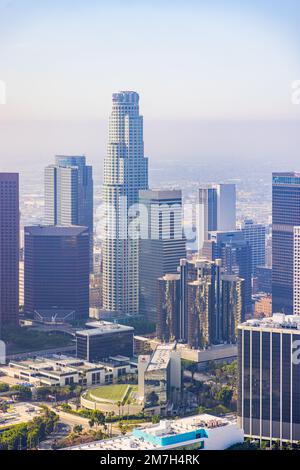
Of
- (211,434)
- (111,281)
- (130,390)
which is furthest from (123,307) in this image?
(211,434)

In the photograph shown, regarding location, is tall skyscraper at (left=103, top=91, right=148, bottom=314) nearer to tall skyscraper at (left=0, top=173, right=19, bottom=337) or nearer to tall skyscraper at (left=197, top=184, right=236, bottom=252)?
tall skyscraper at (left=197, top=184, right=236, bottom=252)

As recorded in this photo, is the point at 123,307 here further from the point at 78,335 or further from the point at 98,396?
the point at 98,396

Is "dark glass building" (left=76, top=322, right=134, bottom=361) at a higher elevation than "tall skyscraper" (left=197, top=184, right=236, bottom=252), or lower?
lower

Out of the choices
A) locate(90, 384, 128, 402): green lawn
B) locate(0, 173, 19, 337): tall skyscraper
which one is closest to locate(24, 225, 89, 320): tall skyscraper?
locate(0, 173, 19, 337): tall skyscraper

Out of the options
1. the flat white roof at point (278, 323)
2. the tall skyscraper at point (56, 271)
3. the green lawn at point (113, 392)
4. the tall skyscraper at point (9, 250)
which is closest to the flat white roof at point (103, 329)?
the tall skyscraper at point (9, 250)

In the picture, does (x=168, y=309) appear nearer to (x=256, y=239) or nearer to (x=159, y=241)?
(x=159, y=241)

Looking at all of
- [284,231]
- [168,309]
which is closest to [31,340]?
[168,309]
